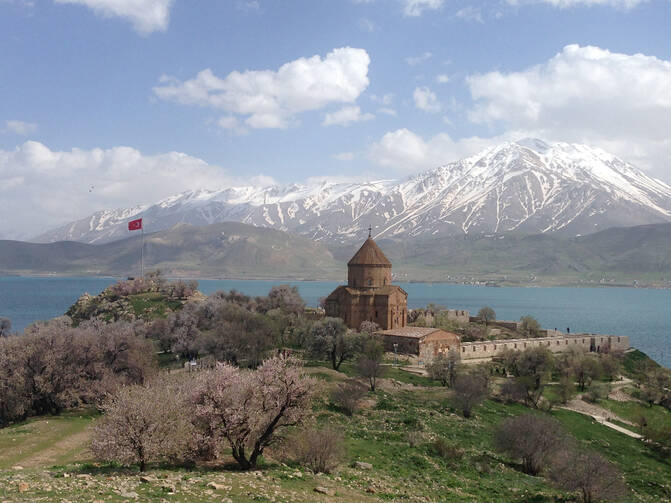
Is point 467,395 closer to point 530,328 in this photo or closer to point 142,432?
point 142,432

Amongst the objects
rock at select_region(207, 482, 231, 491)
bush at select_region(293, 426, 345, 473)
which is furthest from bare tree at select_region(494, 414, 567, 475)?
rock at select_region(207, 482, 231, 491)

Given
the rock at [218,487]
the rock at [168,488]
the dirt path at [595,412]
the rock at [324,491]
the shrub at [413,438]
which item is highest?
the rock at [168,488]

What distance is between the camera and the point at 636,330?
122 meters

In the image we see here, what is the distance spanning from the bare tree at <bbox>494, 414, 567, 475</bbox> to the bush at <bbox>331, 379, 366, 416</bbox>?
939 cm

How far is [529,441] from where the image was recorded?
28.0 metres

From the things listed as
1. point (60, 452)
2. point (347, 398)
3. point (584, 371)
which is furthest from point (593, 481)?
point (584, 371)

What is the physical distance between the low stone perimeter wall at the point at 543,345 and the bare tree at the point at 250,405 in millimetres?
42911

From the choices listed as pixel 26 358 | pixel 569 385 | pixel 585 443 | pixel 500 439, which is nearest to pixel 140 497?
pixel 500 439

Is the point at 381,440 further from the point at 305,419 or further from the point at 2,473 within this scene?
the point at 2,473

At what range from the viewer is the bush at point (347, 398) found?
35031 mm

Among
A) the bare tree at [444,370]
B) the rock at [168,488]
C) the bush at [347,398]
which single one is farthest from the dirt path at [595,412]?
the rock at [168,488]

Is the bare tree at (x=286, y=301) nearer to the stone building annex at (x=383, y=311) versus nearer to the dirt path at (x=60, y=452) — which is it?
the stone building annex at (x=383, y=311)

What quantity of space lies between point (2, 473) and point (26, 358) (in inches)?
789

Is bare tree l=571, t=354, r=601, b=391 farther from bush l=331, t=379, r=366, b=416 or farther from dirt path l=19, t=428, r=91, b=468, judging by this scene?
dirt path l=19, t=428, r=91, b=468
